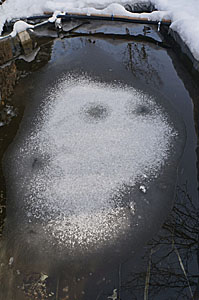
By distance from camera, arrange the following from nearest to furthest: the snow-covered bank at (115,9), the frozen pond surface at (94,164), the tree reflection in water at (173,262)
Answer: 1. the tree reflection in water at (173,262)
2. the frozen pond surface at (94,164)
3. the snow-covered bank at (115,9)

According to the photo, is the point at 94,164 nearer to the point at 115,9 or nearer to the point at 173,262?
the point at 173,262

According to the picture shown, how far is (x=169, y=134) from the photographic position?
5.77m

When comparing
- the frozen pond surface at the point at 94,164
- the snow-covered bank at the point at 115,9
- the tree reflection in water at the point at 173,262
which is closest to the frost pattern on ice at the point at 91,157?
the frozen pond surface at the point at 94,164

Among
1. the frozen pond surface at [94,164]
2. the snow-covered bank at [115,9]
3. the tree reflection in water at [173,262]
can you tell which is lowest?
the tree reflection in water at [173,262]

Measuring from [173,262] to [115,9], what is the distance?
10.4 m

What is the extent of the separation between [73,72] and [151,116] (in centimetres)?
330

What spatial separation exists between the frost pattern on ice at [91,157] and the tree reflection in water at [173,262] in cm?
67

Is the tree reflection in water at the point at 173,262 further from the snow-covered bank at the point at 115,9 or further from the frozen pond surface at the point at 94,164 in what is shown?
the snow-covered bank at the point at 115,9

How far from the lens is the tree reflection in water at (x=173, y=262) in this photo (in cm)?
355

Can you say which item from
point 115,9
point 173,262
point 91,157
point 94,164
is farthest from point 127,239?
point 115,9

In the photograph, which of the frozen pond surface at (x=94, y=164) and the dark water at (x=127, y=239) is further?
the frozen pond surface at (x=94, y=164)

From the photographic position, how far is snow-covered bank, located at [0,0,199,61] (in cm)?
878

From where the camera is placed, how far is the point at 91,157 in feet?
17.6

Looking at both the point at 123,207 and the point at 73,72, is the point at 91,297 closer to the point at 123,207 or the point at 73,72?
the point at 123,207
